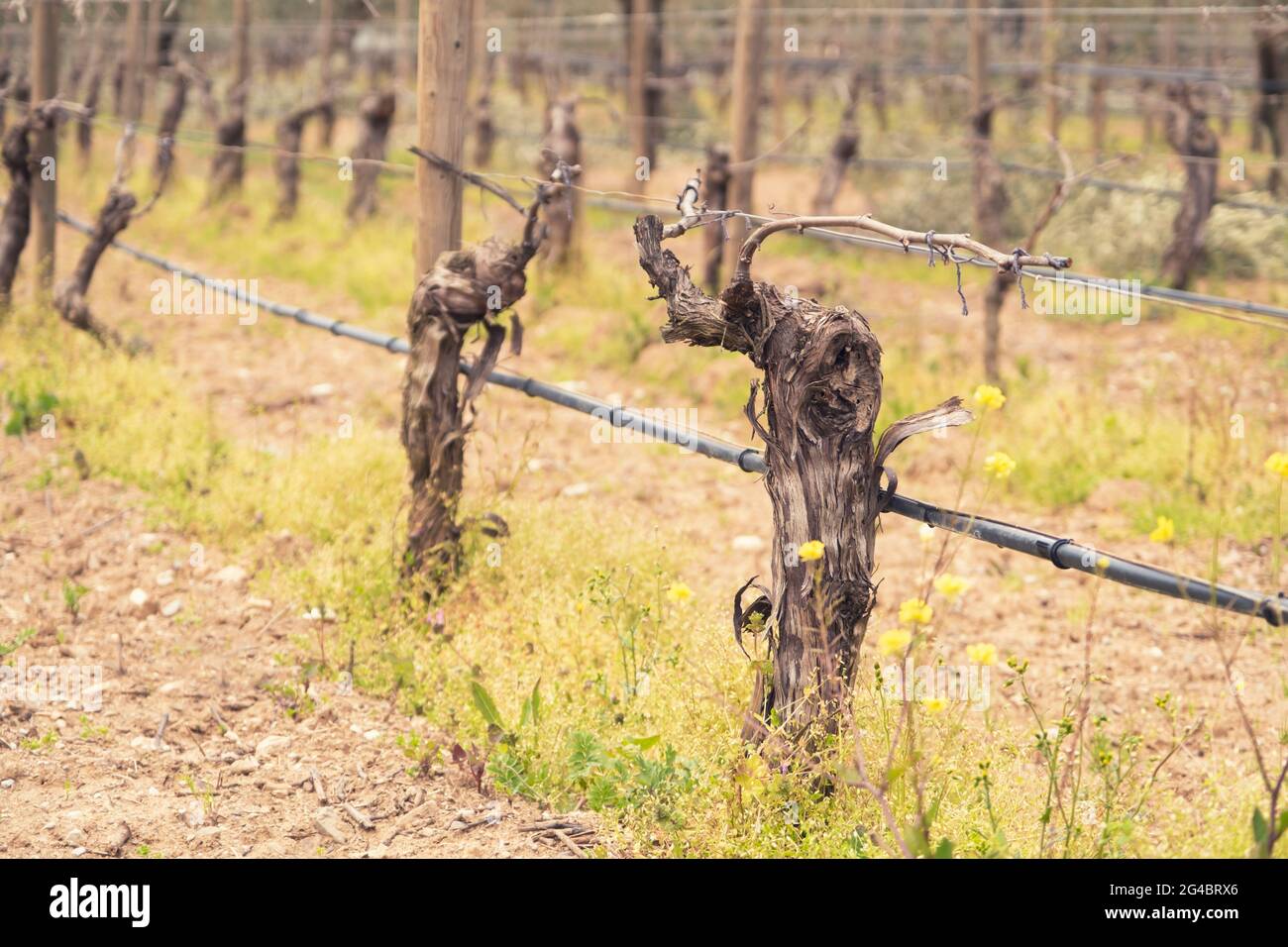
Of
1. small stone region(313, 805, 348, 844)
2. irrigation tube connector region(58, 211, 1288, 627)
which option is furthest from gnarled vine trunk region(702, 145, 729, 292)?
small stone region(313, 805, 348, 844)

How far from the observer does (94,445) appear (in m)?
6.13

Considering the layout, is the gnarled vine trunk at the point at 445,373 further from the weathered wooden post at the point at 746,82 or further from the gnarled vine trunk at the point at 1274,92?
the gnarled vine trunk at the point at 1274,92

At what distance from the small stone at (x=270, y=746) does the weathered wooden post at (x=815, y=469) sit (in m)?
1.45

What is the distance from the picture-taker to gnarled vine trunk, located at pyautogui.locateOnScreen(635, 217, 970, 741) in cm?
309

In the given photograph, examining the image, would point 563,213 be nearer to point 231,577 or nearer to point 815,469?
point 231,577

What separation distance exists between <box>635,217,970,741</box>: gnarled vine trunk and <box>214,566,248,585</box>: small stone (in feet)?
8.21

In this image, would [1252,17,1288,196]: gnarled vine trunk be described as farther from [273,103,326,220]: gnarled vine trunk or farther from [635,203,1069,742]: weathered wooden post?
[635,203,1069,742]: weathered wooden post

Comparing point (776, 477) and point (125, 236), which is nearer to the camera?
point (776, 477)

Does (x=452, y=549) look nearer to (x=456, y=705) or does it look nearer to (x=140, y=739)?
(x=456, y=705)

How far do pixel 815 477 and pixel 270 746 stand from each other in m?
1.83

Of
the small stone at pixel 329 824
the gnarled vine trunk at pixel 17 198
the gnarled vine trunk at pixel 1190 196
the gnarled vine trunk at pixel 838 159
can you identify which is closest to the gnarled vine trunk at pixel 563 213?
the gnarled vine trunk at pixel 838 159

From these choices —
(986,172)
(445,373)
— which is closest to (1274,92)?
(986,172)

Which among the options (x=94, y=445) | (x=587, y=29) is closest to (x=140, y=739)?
(x=94, y=445)
